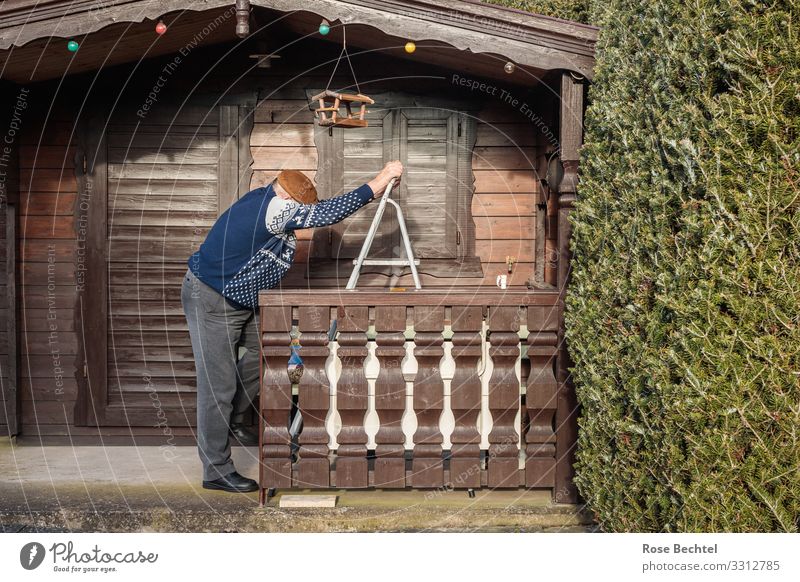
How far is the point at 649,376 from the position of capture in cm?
380

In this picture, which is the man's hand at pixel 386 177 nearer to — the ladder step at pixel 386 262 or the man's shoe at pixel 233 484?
the ladder step at pixel 386 262

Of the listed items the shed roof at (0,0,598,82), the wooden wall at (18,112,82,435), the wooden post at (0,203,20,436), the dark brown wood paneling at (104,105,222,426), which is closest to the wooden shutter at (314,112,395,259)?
the dark brown wood paneling at (104,105,222,426)

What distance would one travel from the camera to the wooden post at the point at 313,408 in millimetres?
5117

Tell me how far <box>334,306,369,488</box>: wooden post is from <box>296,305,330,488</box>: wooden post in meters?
0.09

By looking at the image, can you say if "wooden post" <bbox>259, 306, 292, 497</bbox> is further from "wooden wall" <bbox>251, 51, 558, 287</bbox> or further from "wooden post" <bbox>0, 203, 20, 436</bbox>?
"wooden post" <bbox>0, 203, 20, 436</bbox>

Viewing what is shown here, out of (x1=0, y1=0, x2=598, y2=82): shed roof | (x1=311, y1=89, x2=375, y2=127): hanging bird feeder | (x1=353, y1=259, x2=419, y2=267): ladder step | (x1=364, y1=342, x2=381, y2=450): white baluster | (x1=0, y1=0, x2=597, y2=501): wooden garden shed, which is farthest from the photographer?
(x1=364, y1=342, x2=381, y2=450): white baluster

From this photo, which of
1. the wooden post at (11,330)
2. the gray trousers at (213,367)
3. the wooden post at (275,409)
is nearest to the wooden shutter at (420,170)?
the gray trousers at (213,367)

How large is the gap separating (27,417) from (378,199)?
3.25 meters

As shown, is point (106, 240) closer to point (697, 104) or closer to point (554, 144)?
point (554, 144)

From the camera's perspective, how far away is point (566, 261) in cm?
506

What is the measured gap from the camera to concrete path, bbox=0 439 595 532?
16.3ft

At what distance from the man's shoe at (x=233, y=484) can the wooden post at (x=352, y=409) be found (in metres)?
0.59

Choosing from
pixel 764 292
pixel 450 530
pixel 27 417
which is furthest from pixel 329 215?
pixel 27 417

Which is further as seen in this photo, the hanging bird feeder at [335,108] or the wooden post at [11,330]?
the wooden post at [11,330]
